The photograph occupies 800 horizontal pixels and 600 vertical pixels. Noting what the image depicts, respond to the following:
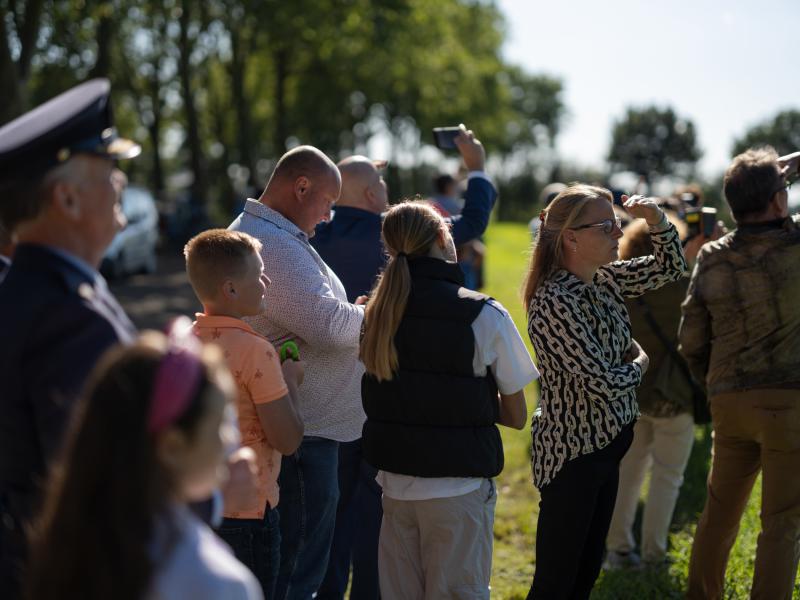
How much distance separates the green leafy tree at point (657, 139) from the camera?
7831cm

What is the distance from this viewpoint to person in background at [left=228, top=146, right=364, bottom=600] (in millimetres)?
3834

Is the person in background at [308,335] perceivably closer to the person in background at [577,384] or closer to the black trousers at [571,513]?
the person in background at [577,384]

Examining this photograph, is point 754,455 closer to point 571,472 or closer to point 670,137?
point 571,472

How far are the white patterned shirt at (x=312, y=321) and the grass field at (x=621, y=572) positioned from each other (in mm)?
882

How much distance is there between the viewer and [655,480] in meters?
5.76

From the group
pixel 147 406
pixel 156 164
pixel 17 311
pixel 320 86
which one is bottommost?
pixel 147 406

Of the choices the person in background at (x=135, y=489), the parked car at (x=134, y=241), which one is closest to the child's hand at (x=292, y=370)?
the person in background at (x=135, y=489)

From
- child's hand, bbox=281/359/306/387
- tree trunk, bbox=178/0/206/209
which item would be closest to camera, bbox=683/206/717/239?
child's hand, bbox=281/359/306/387

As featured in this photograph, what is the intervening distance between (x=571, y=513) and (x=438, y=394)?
970 millimetres

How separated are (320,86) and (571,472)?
109ft

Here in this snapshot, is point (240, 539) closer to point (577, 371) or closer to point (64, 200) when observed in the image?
point (577, 371)

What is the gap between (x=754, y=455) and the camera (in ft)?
14.4

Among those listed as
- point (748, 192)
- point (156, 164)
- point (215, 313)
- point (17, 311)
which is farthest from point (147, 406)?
point (156, 164)

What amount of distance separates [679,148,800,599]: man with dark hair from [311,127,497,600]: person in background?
→ 1.23 metres
